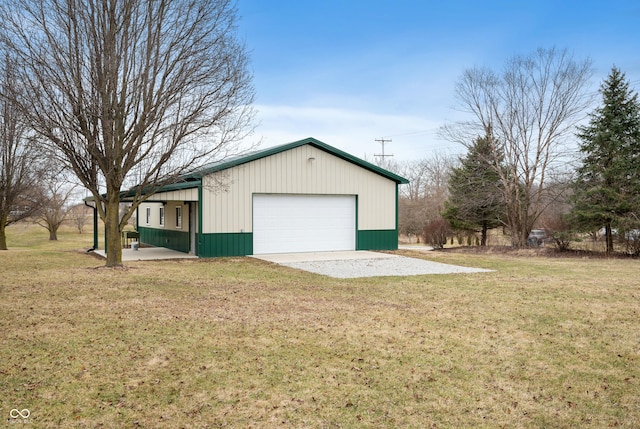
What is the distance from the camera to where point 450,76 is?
74.1ft

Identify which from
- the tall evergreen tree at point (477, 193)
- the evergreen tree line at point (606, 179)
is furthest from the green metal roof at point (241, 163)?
the evergreen tree line at point (606, 179)

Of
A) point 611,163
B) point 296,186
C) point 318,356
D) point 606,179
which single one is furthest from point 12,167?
point 611,163

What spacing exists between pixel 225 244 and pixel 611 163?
48.5 feet

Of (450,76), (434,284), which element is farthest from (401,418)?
(450,76)

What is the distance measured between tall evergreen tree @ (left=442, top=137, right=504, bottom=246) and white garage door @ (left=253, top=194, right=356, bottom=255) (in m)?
6.74

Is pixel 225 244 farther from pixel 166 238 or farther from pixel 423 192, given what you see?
pixel 423 192

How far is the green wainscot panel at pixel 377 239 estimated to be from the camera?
64.7 feet

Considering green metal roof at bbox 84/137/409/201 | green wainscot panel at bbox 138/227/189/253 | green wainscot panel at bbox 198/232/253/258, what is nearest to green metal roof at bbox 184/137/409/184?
green metal roof at bbox 84/137/409/201

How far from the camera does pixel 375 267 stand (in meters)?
13.8

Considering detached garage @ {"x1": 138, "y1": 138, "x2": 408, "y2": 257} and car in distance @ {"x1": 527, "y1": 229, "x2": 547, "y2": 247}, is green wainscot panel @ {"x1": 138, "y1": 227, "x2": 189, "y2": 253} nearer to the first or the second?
detached garage @ {"x1": 138, "y1": 138, "x2": 408, "y2": 257}

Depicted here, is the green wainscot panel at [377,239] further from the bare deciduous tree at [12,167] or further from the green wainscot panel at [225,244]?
the bare deciduous tree at [12,167]

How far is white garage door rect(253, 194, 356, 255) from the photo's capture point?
17922 mm

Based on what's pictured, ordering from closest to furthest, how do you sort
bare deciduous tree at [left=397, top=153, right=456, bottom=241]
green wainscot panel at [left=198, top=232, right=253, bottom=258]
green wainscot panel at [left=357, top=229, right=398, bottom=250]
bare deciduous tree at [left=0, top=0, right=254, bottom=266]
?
bare deciduous tree at [left=0, top=0, right=254, bottom=266] → green wainscot panel at [left=198, top=232, right=253, bottom=258] → green wainscot panel at [left=357, top=229, right=398, bottom=250] → bare deciduous tree at [left=397, top=153, right=456, bottom=241]

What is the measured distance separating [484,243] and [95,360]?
23.0m
